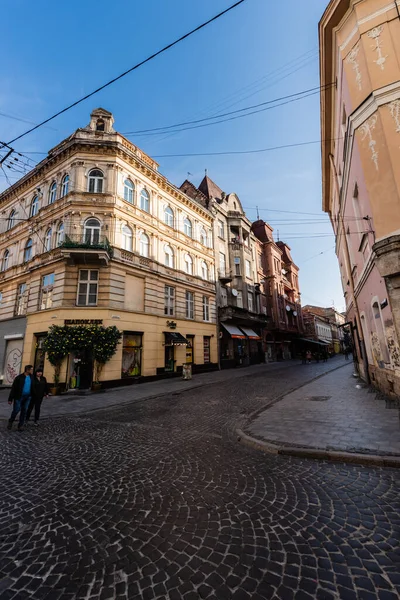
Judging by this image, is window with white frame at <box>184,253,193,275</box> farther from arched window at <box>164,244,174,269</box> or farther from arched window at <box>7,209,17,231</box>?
arched window at <box>7,209,17,231</box>

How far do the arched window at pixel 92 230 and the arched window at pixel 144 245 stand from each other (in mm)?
3256

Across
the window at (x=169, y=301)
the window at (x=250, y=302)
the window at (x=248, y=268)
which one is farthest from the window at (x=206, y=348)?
the window at (x=248, y=268)

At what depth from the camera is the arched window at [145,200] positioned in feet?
68.4

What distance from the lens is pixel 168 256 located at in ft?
73.9

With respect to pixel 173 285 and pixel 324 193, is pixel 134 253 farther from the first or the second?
pixel 324 193

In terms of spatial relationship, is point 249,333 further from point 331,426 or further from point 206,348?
point 331,426

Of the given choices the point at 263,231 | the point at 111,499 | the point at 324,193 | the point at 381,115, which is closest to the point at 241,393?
the point at 111,499

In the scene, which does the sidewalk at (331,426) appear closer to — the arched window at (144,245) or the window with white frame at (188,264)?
the arched window at (144,245)

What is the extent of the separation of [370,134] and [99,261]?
14.8 metres

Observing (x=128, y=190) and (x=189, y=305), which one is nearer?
(x=128, y=190)

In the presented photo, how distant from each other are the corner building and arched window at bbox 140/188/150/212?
0.09 m

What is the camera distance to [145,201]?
69.7 ft

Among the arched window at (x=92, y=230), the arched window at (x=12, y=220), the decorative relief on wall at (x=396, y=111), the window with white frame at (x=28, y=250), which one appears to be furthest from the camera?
the arched window at (x=12, y=220)

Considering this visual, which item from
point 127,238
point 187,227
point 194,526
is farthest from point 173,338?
point 194,526
